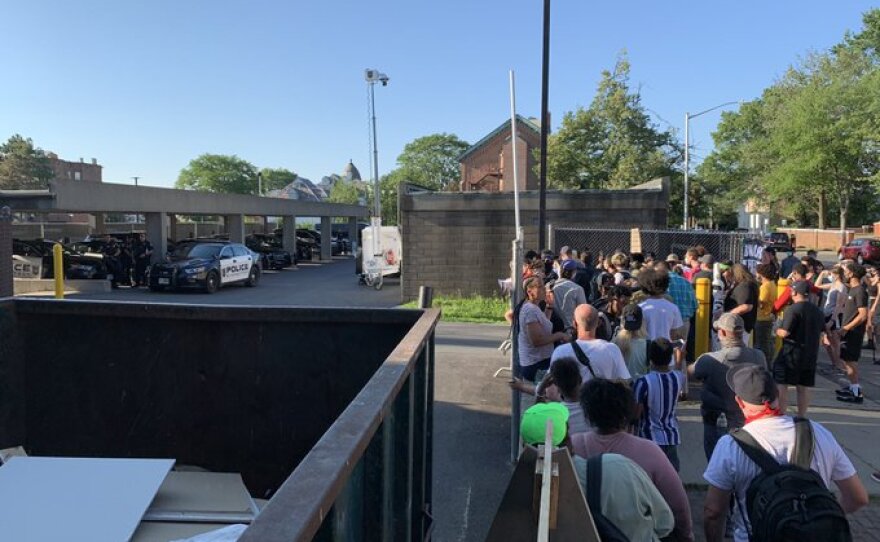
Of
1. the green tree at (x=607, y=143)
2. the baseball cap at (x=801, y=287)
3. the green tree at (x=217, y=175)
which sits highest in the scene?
the green tree at (x=217, y=175)

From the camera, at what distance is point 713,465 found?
2.98 m

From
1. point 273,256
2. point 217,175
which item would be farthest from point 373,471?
point 217,175

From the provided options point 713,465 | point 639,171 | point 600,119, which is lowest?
point 713,465

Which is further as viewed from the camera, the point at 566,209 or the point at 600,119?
the point at 600,119

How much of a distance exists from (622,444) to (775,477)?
60 cm

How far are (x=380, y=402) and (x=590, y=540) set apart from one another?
81cm

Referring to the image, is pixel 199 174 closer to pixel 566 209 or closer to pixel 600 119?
pixel 600 119

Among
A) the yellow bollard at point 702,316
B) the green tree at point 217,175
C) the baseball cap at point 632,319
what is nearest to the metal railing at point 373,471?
the baseball cap at point 632,319

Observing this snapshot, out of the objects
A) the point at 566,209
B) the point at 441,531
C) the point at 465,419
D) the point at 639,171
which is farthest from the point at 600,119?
the point at 441,531

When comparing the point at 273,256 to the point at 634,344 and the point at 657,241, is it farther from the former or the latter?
the point at 634,344

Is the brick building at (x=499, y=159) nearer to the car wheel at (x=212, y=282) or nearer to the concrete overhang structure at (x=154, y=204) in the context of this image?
the concrete overhang structure at (x=154, y=204)

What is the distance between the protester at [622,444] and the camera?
279cm

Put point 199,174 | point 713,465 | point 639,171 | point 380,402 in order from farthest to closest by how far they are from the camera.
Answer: point 199,174 → point 639,171 → point 713,465 → point 380,402

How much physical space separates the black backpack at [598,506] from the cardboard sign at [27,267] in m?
25.3
